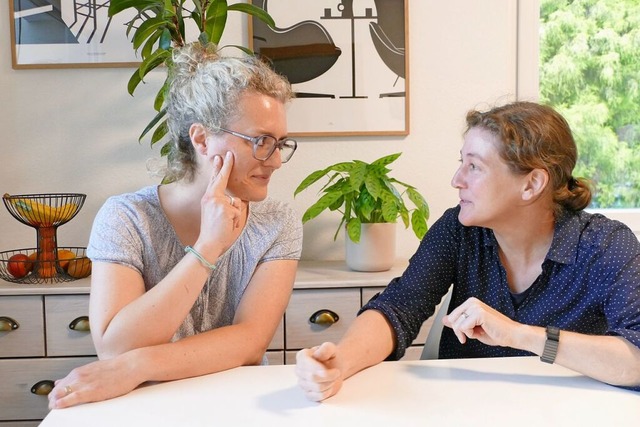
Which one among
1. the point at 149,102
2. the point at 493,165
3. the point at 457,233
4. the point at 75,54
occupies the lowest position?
the point at 457,233

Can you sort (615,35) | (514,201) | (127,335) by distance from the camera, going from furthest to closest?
1. (615,35)
2. (514,201)
3. (127,335)

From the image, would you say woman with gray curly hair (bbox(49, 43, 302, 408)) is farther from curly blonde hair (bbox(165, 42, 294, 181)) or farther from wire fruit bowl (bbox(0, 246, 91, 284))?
wire fruit bowl (bbox(0, 246, 91, 284))

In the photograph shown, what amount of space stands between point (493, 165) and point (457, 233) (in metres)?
0.21

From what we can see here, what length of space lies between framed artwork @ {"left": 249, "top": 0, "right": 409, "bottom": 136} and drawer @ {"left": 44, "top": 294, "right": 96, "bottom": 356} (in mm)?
1049

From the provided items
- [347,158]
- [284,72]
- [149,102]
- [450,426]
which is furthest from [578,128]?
[450,426]

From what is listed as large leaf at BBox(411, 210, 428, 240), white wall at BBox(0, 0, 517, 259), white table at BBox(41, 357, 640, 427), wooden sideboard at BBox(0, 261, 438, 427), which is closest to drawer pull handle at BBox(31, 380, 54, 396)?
wooden sideboard at BBox(0, 261, 438, 427)

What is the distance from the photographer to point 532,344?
1461 millimetres

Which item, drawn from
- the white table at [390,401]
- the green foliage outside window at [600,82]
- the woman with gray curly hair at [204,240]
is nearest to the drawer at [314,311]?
the woman with gray curly hair at [204,240]

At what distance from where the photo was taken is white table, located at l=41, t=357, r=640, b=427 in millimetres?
1205

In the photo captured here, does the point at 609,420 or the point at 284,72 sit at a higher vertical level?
the point at 284,72

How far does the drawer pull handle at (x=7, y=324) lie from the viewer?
243cm

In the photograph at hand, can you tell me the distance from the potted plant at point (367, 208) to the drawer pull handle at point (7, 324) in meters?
1.03

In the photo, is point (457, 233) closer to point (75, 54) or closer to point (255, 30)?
point (255, 30)

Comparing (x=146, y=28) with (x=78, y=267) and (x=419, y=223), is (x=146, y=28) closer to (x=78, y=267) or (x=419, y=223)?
(x=78, y=267)
